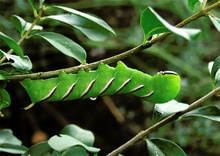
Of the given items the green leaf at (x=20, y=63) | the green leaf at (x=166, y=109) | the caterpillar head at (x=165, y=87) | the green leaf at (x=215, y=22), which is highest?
the green leaf at (x=215, y=22)

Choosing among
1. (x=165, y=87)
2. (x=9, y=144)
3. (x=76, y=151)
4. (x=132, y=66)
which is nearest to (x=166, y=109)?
(x=165, y=87)

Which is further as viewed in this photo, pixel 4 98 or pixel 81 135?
pixel 81 135

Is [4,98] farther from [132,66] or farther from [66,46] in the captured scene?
[132,66]

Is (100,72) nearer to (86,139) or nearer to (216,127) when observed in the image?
(86,139)

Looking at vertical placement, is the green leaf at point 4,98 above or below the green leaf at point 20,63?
below

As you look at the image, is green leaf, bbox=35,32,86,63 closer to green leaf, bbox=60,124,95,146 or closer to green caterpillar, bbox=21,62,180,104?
green caterpillar, bbox=21,62,180,104

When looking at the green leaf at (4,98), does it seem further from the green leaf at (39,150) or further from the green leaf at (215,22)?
the green leaf at (215,22)

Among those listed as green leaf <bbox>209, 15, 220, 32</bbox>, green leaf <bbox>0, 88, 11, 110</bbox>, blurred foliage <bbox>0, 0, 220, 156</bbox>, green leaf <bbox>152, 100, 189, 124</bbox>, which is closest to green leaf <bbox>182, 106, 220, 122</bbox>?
green leaf <bbox>152, 100, 189, 124</bbox>

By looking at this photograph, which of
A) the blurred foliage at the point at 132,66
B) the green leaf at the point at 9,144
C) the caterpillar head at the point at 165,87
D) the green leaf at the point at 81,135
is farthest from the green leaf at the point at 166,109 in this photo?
the blurred foliage at the point at 132,66
